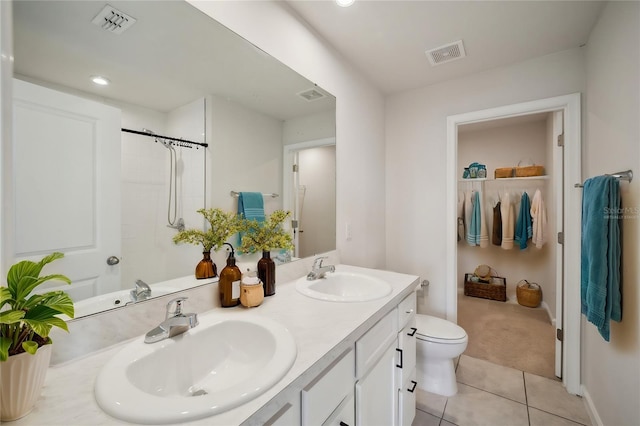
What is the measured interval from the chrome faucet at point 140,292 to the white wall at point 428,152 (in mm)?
2102

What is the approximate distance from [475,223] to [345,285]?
2818mm

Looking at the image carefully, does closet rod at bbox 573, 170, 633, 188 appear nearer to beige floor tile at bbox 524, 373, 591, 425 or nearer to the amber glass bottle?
beige floor tile at bbox 524, 373, 591, 425

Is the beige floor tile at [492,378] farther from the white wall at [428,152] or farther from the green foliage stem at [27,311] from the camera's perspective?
the green foliage stem at [27,311]

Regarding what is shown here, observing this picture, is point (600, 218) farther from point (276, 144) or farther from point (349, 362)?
point (276, 144)

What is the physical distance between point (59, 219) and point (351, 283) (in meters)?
1.32

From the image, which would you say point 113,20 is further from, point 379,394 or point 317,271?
point 379,394

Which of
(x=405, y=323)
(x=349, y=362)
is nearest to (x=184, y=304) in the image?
(x=349, y=362)

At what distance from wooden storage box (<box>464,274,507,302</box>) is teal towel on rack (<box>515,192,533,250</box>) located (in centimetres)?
61

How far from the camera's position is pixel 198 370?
0.85 metres

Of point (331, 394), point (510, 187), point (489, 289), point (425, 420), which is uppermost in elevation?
point (510, 187)

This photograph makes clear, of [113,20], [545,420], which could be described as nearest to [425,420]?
[545,420]

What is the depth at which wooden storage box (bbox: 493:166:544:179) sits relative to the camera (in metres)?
3.23

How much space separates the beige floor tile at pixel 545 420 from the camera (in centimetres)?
160

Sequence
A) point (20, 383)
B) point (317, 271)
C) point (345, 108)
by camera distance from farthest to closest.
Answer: point (345, 108) < point (317, 271) < point (20, 383)
